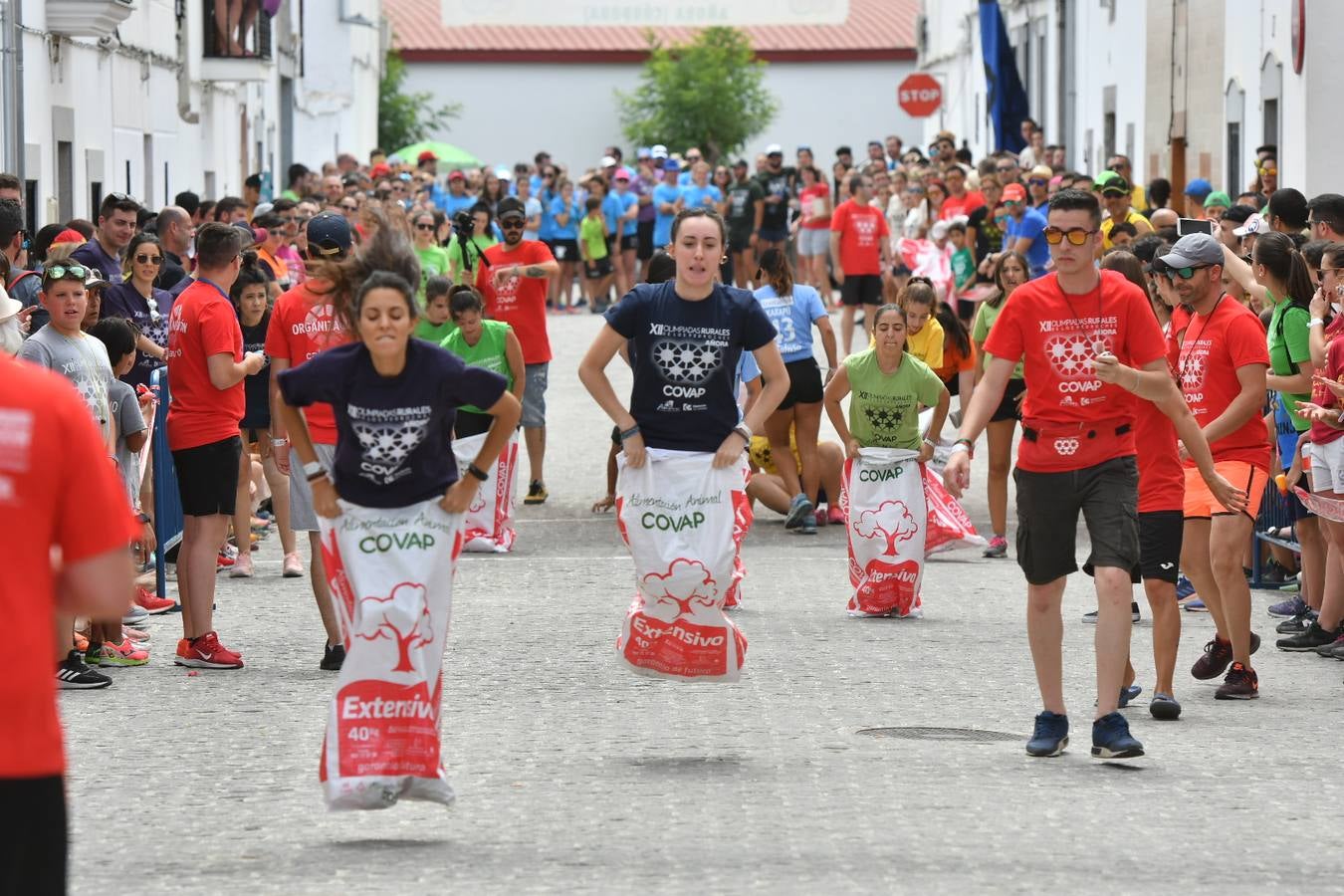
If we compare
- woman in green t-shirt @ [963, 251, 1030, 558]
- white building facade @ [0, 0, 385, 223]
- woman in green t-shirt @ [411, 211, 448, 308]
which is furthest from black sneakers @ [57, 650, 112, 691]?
white building facade @ [0, 0, 385, 223]

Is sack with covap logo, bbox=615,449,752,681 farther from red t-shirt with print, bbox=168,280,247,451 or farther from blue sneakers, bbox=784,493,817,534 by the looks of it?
blue sneakers, bbox=784,493,817,534

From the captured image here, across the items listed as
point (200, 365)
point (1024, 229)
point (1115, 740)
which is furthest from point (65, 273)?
point (1024, 229)

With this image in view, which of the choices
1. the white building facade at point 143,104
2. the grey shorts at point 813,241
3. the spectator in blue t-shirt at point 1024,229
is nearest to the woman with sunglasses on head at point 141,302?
the white building facade at point 143,104

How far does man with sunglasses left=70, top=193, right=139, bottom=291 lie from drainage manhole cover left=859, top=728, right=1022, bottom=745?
267 inches

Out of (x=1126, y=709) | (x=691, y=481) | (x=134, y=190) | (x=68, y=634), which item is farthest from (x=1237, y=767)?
(x=134, y=190)

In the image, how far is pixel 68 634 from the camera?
9352 millimetres

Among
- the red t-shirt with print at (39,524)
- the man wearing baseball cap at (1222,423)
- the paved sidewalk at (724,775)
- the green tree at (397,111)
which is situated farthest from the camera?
the green tree at (397,111)

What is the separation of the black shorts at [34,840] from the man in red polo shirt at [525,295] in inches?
457

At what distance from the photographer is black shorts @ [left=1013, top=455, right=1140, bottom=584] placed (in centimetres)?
793

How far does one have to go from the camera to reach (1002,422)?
13.5 meters

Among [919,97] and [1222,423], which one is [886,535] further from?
[919,97]

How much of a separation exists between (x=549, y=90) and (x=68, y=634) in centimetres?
6224

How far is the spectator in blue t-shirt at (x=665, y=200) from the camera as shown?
33.6m

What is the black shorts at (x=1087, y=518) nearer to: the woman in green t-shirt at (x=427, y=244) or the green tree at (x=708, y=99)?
the woman in green t-shirt at (x=427, y=244)
